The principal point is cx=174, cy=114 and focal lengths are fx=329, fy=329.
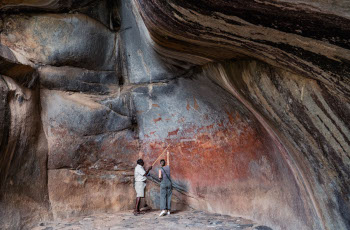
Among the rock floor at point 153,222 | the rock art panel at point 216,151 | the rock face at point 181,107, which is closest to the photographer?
the rock face at point 181,107

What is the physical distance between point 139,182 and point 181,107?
66.7 inches

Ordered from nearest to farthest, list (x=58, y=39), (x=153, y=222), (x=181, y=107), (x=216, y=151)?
1. (x=153, y=222)
2. (x=216, y=151)
3. (x=58, y=39)
4. (x=181, y=107)

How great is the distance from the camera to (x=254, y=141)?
5219 millimetres

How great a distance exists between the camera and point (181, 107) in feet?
21.6

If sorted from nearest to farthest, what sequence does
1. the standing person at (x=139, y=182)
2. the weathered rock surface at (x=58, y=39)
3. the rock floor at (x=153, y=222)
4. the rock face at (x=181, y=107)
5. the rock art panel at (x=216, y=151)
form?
the rock face at (x=181, y=107)
the rock art panel at (x=216, y=151)
the rock floor at (x=153, y=222)
the weathered rock surface at (x=58, y=39)
the standing person at (x=139, y=182)

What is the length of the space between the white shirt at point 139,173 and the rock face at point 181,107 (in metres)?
0.51

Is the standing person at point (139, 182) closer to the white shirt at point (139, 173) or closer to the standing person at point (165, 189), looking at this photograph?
the white shirt at point (139, 173)

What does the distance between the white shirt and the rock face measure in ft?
1.69

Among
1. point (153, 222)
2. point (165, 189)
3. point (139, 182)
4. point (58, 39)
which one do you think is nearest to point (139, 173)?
point (139, 182)

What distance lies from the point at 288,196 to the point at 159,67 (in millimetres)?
3406

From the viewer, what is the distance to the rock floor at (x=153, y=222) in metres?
5.26

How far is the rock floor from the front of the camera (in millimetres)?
5262

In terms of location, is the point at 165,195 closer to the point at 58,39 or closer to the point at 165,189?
the point at 165,189

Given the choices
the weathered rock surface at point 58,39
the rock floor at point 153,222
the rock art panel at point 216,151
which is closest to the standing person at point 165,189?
the rock floor at point 153,222
